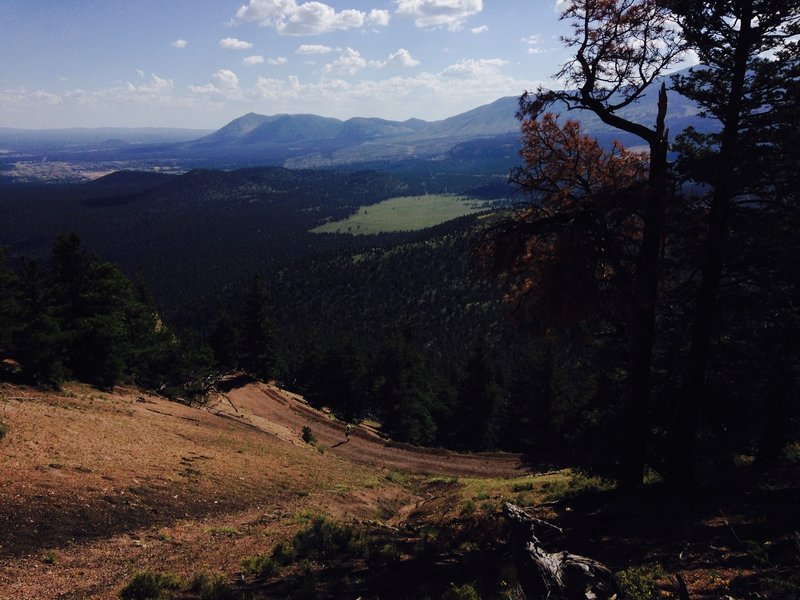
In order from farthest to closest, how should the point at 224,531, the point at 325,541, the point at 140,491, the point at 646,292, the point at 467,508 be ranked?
1. the point at 467,508
2. the point at 140,491
3. the point at 224,531
4. the point at 325,541
5. the point at 646,292

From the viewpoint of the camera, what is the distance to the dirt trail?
3297 cm

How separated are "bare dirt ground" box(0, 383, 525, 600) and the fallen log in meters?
7.03

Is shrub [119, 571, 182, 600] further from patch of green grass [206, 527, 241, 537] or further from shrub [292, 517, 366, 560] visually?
patch of green grass [206, 527, 241, 537]

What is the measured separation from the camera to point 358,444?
3734cm

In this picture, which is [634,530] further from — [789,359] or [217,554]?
[217,554]

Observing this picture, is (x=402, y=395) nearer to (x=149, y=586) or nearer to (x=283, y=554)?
(x=283, y=554)

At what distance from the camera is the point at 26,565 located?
10070 millimetres

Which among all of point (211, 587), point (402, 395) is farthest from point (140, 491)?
point (402, 395)

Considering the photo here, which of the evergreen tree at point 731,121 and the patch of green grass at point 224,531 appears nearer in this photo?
the evergreen tree at point 731,121

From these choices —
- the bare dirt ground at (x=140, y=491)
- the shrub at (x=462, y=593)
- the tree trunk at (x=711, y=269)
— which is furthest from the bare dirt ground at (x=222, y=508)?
the shrub at (x=462, y=593)

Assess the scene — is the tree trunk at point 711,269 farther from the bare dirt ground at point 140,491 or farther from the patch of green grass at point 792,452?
the bare dirt ground at point 140,491

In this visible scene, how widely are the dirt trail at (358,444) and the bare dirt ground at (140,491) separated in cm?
382

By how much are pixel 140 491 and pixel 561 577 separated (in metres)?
13.4

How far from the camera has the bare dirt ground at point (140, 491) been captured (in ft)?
35.6
